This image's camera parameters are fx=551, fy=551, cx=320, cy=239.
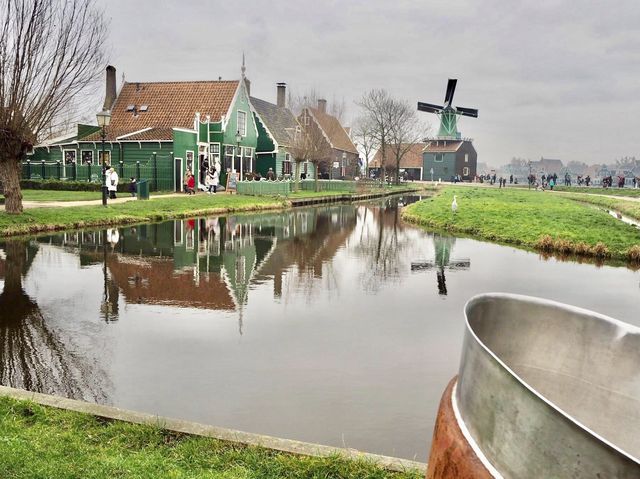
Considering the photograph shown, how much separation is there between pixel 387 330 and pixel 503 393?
629 centimetres

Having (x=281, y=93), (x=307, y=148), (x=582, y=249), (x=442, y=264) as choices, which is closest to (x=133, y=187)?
(x=307, y=148)

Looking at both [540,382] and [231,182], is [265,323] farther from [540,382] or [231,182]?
[231,182]

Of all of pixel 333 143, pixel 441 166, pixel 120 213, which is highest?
pixel 333 143

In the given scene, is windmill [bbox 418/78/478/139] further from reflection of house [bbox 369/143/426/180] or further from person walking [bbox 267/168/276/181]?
person walking [bbox 267/168/276/181]

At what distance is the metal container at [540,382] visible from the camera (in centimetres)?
142

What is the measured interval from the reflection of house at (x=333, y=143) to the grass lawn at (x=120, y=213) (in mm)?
26919

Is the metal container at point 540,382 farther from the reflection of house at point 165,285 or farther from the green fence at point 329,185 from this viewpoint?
the green fence at point 329,185

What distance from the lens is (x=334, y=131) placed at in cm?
6350

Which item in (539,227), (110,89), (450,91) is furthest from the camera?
(450,91)

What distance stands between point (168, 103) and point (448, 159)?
5217cm

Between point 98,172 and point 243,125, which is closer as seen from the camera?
point 98,172

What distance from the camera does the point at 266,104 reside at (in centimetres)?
4794

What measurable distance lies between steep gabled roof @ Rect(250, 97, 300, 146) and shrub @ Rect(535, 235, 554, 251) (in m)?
29.6

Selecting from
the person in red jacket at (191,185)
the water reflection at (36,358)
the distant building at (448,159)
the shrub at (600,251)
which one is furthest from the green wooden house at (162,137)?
the distant building at (448,159)
